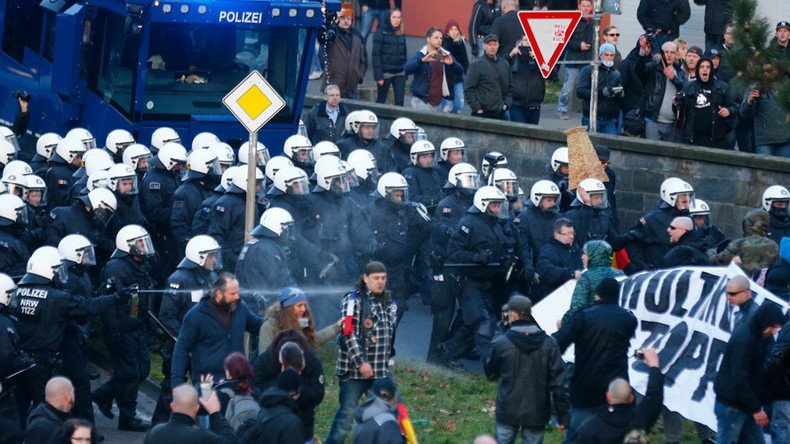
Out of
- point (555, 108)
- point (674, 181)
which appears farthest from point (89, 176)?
point (555, 108)

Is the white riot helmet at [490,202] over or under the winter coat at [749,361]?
over

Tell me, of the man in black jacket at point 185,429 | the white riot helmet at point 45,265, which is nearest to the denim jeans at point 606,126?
the white riot helmet at point 45,265

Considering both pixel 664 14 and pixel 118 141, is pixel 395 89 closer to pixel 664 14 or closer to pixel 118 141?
pixel 664 14

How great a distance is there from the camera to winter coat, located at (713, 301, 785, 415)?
11602mm

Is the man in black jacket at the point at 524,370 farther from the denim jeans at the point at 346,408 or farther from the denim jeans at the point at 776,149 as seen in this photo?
the denim jeans at the point at 776,149

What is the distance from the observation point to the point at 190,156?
1778cm

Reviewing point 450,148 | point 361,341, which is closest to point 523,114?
point 450,148

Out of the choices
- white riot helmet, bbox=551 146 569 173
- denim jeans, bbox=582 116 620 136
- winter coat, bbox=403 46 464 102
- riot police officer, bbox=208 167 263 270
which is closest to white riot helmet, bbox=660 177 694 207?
white riot helmet, bbox=551 146 569 173

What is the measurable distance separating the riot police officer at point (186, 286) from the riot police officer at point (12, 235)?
1.69 m

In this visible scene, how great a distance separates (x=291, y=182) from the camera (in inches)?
659

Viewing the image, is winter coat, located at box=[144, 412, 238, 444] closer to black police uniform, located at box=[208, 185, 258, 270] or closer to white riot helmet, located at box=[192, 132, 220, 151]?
black police uniform, located at box=[208, 185, 258, 270]

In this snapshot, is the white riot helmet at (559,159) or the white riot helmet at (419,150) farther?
the white riot helmet at (419,150)

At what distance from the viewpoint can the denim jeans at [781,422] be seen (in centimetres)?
1163

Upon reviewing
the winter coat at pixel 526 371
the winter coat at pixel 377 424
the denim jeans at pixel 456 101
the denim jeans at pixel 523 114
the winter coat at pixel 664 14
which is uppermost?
the winter coat at pixel 664 14
